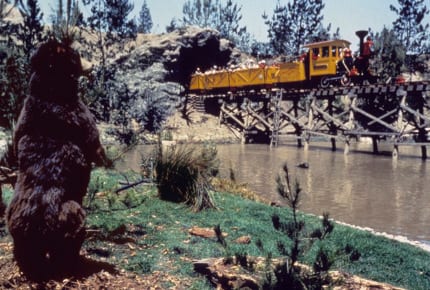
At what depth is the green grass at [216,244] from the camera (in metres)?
4.11

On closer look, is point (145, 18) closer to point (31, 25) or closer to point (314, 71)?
point (314, 71)

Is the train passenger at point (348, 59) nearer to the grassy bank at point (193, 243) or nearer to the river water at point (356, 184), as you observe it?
the river water at point (356, 184)

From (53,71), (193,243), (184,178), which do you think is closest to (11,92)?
(53,71)

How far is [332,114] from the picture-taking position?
2702cm

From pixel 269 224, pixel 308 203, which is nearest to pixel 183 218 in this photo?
pixel 269 224

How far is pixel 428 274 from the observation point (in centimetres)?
482

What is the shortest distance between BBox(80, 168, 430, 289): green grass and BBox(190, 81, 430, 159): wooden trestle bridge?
1378 cm

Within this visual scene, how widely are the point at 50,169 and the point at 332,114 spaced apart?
84.1 ft

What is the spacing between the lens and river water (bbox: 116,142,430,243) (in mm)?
8555

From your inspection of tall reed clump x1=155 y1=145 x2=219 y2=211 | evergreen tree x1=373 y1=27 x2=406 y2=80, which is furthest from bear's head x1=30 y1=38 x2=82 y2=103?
evergreen tree x1=373 y1=27 x2=406 y2=80

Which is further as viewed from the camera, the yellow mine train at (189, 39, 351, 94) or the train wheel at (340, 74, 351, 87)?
the yellow mine train at (189, 39, 351, 94)

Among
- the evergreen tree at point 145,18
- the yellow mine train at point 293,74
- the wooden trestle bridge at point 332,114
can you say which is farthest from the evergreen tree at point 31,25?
the evergreen tree at point 145,18

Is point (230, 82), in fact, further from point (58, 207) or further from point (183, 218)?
point (58, 207)

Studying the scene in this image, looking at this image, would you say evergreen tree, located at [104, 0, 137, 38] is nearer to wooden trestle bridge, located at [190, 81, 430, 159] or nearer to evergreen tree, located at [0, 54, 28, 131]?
wooden trestle bridge, located at [190, 81, 430, 159]
